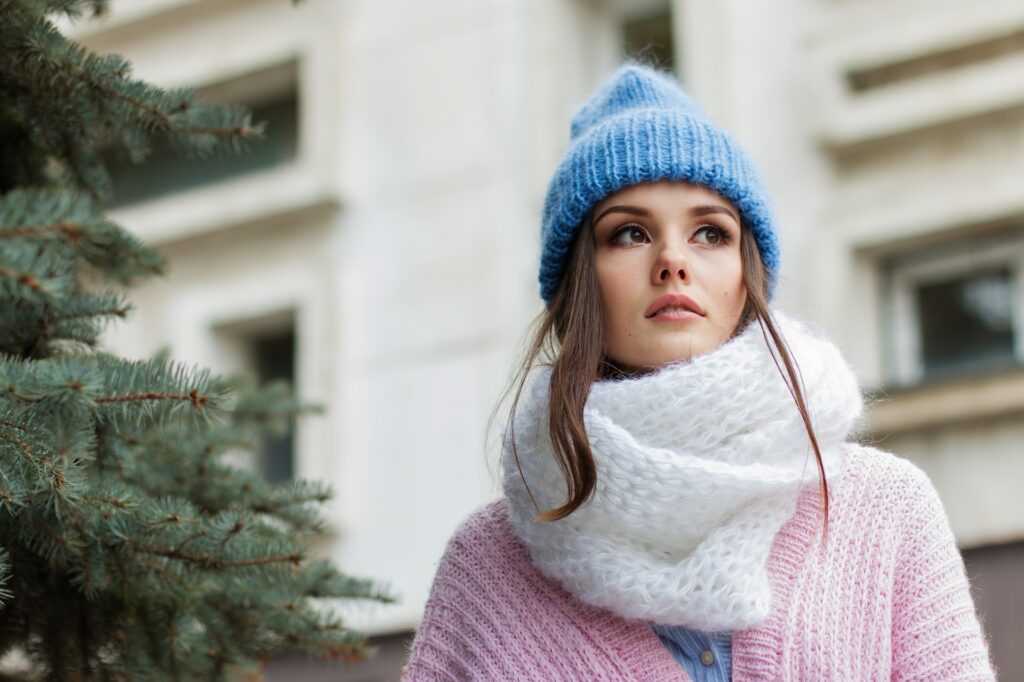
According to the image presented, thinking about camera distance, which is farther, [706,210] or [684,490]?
[706,210]

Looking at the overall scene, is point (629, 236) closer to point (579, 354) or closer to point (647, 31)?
point (579, 354)

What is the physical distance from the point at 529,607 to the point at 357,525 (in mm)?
6019

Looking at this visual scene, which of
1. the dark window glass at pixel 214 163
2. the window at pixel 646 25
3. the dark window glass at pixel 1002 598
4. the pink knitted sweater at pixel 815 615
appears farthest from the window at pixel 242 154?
the pink knitted sweater at pixel 815 615

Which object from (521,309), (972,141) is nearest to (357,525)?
(521,309)

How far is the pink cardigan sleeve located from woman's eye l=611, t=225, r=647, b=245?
0.56 meters

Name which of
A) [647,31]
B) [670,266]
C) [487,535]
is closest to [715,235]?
[670,266]

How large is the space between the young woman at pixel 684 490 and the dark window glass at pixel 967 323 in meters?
4.72

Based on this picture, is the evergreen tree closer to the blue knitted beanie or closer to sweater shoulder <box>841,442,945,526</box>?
the blue knitted beanie

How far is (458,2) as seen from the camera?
29.0 feet

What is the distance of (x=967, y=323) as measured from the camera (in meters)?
7.16

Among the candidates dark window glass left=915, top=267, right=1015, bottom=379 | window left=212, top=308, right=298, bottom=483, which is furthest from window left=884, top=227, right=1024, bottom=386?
window left=212, top=308, right=298, bottom=483

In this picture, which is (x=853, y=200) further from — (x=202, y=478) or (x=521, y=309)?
(x=202, y=478)

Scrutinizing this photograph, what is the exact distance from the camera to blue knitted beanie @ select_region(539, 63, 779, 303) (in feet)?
8.30

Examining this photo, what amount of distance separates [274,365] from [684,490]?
7224mm
